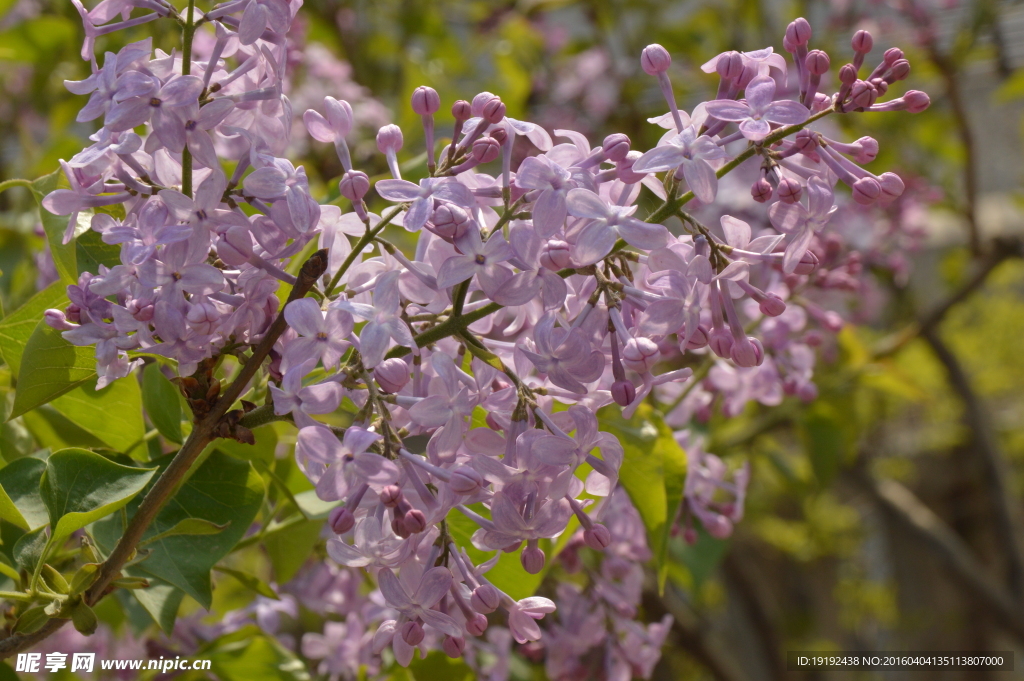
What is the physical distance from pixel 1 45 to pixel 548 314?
1633 millimetres

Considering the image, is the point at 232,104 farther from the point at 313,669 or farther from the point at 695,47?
the point at 695,47

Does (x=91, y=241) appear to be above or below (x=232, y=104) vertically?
below

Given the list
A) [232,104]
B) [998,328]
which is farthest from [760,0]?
[232,104]

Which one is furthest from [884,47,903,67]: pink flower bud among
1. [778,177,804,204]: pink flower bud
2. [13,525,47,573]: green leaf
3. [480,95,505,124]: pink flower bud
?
[13,525,47,573]: green leaf

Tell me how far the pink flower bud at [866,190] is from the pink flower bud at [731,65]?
0.35ft

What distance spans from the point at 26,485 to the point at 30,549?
0.24 feet

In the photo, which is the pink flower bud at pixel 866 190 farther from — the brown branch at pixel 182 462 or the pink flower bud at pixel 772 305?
the brown branch at pixel 182 462

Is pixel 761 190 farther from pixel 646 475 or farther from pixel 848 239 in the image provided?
pixel 848 239

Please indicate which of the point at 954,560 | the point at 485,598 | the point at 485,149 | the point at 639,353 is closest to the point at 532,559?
the point at 485,598

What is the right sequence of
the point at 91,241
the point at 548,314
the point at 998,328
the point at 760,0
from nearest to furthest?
the point at 548,314 < the point at 91,241 < the point at 760,0 < the point at 998,328

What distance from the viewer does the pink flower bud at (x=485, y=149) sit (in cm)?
57

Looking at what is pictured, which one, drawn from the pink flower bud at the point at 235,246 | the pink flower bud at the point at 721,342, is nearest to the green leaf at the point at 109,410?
the pink flower bud at the point at 235,246

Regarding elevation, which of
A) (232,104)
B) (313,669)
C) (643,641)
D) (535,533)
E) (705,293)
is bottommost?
(313,669)

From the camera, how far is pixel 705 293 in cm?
58
